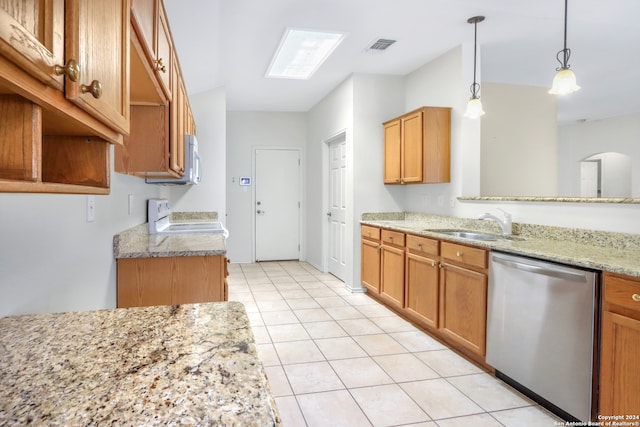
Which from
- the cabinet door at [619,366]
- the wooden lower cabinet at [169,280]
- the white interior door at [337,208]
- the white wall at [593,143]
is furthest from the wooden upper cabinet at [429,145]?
the wooden lower cabinet at [169,280]

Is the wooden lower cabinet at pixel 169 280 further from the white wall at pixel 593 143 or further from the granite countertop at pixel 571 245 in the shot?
the white wall at pixel 593 143

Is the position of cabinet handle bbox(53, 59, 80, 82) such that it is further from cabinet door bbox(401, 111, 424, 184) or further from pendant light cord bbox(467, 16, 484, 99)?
cabinet door bbox(401, 111, 424, 184)

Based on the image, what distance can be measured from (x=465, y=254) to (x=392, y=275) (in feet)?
4.03

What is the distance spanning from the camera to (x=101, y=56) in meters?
0.76

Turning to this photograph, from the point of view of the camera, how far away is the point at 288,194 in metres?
6.92

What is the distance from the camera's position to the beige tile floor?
2117 millimetres

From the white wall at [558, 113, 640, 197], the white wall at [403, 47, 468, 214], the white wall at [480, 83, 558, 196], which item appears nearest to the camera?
the white wall at [403, 47, 468, 214]

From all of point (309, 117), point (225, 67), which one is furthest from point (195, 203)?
point (309, 117)

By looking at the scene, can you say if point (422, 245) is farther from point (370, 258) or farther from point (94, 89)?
point (94, 89)

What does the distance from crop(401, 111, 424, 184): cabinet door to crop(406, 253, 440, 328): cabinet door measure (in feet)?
2.95

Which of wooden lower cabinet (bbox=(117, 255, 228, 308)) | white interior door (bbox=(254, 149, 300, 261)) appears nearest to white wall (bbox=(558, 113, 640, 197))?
white interior door (bbox=(254, 149, 300, 261))

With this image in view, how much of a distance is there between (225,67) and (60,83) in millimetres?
4139

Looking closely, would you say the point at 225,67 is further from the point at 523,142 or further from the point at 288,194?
the point at 523,142

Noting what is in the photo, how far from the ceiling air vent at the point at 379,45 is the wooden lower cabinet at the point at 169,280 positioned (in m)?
2.59
